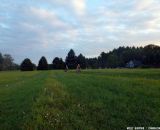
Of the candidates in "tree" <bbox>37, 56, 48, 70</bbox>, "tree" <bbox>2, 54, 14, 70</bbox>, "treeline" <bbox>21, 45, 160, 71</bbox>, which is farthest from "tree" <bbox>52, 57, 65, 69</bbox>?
"tree" <bbox>2, 54, 14, 70</bbox>

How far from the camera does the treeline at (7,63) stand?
170 meters

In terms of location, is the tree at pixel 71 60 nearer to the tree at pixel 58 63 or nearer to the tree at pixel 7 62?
the tree at pixel 58 63

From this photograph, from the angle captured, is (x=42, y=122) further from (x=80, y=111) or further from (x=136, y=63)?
(x=136, y=63)

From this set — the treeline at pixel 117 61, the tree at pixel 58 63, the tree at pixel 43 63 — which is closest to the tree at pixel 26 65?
the treeline at pixel 117 61

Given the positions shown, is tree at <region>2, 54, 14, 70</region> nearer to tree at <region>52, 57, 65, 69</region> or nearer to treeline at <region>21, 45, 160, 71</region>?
treeline at <region>21, 45, 160, 71</region>

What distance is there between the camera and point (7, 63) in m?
174

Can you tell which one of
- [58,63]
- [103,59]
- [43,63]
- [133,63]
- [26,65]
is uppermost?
[103,59]

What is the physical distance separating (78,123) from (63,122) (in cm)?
45

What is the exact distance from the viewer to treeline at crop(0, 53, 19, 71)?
558ft

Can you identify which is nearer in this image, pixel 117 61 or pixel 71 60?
pixel 71 60

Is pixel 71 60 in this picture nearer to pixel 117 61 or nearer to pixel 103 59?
pixel 117 61

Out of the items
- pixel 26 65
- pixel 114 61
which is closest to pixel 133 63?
pixel 114 61

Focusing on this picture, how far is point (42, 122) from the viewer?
7.59 m

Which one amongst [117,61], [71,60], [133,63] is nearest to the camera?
[71,60]
